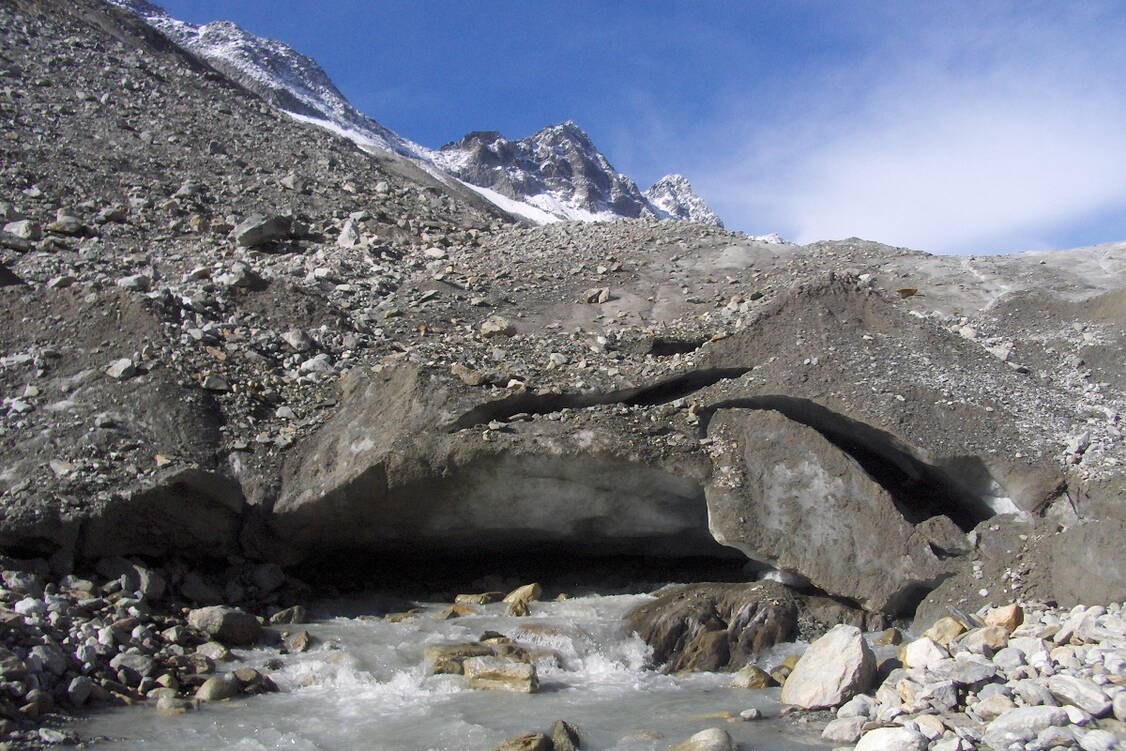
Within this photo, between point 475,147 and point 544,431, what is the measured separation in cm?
9237

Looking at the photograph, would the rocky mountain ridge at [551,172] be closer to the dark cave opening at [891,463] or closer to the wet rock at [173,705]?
the dark cave opening at [891,463]

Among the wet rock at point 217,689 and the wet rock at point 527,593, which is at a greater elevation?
the wet rock at point 527,593

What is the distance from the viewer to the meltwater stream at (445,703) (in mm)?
6000

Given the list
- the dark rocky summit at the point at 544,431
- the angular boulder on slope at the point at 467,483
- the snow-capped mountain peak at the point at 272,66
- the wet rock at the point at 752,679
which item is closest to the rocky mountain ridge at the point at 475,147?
the snow-capped mountain peak at the point at 272,66

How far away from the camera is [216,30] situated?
244 feet

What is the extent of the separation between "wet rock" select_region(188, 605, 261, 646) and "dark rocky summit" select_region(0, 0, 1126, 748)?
87 mm

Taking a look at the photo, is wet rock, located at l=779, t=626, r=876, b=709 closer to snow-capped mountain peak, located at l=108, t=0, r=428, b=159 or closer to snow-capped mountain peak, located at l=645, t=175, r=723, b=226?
snow-capped mountain peak, located at l=108, t=0, r=428, b=159

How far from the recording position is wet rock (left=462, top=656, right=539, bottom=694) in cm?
700

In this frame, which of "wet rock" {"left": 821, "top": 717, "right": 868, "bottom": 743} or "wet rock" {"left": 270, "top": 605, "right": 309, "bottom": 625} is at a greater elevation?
"wet rock" {"left": 270, "top": 605, "right": 309, "bottom": 625}

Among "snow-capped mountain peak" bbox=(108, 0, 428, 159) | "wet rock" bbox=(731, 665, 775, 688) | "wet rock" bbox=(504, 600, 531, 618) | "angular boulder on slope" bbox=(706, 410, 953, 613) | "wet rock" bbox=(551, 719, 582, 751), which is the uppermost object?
"snow-capped mountain peak" bbox=(108, 0, 428, 159)

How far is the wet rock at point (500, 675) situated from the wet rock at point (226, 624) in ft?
6.18

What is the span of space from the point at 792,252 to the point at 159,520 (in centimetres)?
1009

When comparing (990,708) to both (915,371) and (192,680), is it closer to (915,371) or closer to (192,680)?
(915,371)

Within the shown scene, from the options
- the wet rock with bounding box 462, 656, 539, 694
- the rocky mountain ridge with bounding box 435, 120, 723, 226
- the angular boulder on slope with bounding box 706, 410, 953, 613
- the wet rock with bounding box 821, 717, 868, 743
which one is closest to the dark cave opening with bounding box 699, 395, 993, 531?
the angular boulder on slope with bounding box 706, 410, 953, 613
